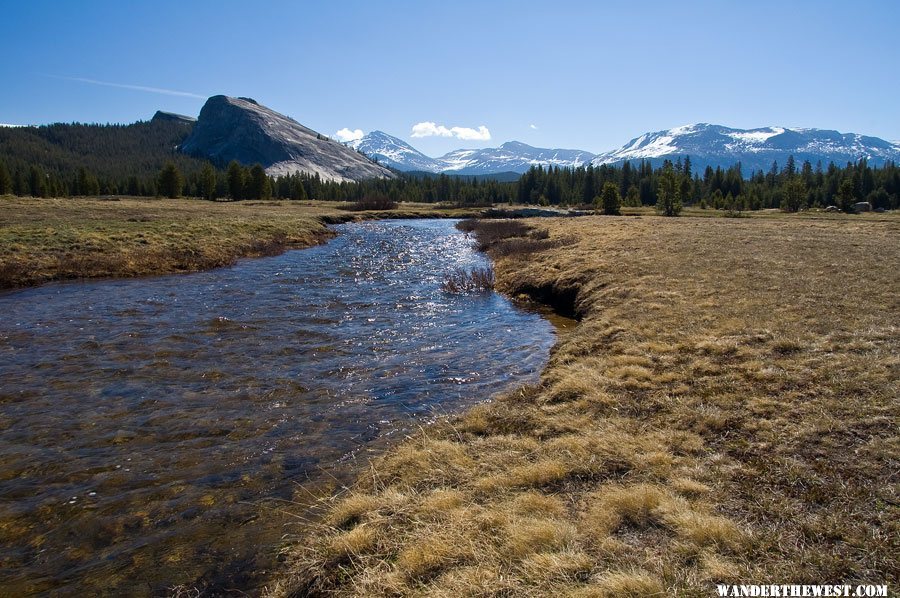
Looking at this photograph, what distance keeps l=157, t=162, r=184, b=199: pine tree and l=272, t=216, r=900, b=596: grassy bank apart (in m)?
130

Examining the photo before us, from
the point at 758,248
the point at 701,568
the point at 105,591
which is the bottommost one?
the point at 105,591

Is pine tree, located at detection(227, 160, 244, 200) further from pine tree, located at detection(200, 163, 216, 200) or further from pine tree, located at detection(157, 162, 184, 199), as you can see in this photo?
pine tree, located at detection(157, 162, 184, 199)

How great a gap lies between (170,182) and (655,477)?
136061mm

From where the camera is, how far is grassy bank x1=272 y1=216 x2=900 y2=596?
17.6 ft

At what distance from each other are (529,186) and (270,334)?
541ft

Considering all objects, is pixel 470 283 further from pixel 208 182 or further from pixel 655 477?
pixel 208 182

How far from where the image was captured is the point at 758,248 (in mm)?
29922

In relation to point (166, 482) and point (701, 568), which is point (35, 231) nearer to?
point (166, 482)

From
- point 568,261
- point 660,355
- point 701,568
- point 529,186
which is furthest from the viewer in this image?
point 529,186

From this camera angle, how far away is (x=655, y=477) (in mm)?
7246

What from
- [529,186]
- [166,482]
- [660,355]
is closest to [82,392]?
[166,482]

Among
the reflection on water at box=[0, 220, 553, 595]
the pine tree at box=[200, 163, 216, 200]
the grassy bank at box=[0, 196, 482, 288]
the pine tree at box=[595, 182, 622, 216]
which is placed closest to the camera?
the reflection on water at box=[0, 220, 553, 595]

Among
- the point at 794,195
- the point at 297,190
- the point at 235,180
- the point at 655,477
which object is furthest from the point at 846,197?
the point at 235,180

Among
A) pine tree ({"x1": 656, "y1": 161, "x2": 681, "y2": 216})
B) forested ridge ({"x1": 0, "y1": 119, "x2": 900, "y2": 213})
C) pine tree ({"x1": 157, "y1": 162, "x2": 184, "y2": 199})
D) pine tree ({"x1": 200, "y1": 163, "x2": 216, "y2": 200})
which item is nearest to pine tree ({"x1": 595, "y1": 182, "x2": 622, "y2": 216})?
forested ridge ({"x1": 0, "y1": 119, "x2": 900, "y2": 213})
